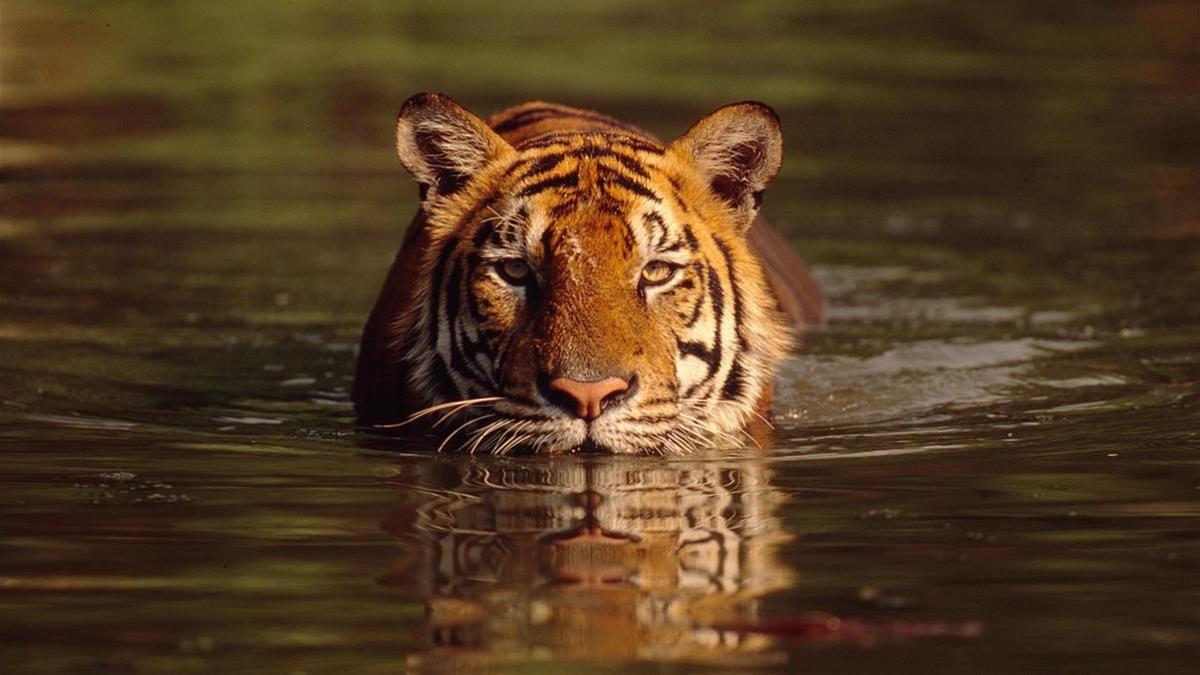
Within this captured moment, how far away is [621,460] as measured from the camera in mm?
5270

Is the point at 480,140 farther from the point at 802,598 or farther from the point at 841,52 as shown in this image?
the point at 841,52

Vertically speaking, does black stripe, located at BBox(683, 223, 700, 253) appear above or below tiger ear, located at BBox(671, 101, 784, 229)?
below

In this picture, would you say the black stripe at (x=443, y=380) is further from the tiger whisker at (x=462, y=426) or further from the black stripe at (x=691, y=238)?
the black stripe at (x=691, y=238)

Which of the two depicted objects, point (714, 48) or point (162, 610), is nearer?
point (162, 610)

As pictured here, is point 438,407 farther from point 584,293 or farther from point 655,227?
point 655,227

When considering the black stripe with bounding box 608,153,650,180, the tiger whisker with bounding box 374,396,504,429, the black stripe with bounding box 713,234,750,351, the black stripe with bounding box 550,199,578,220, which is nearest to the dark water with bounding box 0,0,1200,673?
the tiger whisker with bounding box 374,396,504,429

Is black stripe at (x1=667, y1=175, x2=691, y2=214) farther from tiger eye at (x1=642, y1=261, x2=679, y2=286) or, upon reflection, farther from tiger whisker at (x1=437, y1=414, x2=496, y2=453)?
tiger whisker at (x1=437, y1=414, x2=496, y2=453)

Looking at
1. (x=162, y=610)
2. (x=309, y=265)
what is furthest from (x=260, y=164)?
(x=162, y=610)

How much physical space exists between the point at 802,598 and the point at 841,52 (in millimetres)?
12454

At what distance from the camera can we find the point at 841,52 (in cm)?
1608

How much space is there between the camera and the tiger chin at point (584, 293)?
504 centimetres

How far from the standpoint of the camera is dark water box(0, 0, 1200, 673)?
382 cm

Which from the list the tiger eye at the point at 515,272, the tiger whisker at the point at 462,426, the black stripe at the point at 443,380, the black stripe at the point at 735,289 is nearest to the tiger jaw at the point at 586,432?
the tiger whisker at the point at 462,426

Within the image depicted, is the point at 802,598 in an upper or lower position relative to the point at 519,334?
lower
